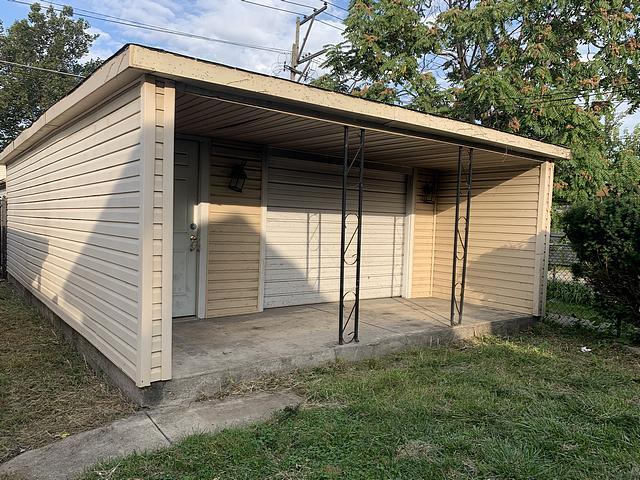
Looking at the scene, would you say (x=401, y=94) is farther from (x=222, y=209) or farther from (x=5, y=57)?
(x=5, y=57)

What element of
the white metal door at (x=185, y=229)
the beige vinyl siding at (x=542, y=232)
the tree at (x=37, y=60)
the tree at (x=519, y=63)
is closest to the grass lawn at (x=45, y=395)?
the white metal door at (x=185, y=229)

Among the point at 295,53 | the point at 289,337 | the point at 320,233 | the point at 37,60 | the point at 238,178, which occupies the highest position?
the point at 37,60

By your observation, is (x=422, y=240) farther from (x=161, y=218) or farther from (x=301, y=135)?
(x=161, y=218)

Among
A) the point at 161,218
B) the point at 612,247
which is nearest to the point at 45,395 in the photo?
the point at 161,218

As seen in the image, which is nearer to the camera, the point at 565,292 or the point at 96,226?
the point at 96,226

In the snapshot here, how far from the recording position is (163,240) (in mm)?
2949

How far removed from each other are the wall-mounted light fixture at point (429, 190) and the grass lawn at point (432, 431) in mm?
3482

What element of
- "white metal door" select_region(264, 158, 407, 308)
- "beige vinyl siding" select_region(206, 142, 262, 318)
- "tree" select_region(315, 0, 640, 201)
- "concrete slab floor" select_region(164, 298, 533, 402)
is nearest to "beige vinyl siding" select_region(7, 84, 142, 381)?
"concrete slab floor" select_region(164, 298, 533, 402)

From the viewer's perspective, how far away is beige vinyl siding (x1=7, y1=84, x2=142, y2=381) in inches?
121

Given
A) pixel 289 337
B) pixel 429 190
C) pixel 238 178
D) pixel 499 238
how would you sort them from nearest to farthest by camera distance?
pixel 289 337 < pixel 238 178 < pixel 499 238 < pixel 429 190

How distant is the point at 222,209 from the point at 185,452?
122 inches

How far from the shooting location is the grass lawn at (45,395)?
2730 millimetres

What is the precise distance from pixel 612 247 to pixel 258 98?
385 cm

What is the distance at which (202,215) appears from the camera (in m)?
5.01
